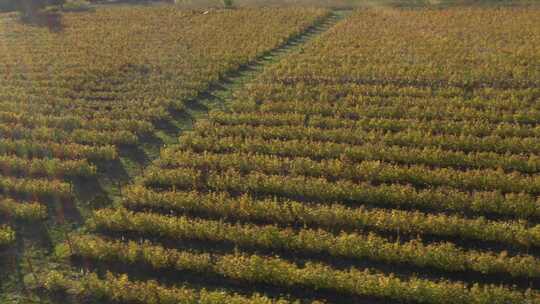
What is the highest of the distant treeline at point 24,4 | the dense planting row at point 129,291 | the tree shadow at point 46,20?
the distant treeline at point 24,4

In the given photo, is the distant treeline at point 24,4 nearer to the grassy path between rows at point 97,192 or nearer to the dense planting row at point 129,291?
the grassy path between rows at point 97,192

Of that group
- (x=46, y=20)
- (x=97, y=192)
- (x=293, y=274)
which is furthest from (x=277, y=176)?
(x=46, y=20)

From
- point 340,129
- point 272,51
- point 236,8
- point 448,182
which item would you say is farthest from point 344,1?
point 448,182

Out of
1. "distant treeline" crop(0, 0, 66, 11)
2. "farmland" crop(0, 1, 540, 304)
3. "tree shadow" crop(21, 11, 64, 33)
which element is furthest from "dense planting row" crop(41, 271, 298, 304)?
"distant treeline" crop(0, 0, 66, 11)

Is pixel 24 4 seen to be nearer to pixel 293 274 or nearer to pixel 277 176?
pixel 277 176

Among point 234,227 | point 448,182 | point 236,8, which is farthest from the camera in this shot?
point 236,8

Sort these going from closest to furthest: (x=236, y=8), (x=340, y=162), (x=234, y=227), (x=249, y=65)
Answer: (x=234, y=227) < (x=340, y=162) < (x=249, y=65) < (x=236, y=8)

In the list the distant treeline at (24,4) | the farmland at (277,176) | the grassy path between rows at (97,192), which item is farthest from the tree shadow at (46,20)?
the grassy path between rows at (97,192)

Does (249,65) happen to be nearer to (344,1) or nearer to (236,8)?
(236,8)

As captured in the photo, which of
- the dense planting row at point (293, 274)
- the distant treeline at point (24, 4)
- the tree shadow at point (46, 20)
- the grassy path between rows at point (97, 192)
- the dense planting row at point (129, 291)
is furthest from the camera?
the distant treeline at point (24, 4)
